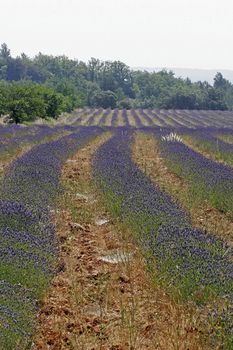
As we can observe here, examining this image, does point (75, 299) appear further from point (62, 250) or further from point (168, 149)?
point (168, 149)

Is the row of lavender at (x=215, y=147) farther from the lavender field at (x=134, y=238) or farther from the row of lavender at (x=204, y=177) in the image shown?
the lavender field at (x=134, y=238)

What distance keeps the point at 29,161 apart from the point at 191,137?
1084 cm

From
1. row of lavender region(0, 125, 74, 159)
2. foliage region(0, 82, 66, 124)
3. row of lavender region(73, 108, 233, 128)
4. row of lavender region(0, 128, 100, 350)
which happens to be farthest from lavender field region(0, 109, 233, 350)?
row of lavender region(73, 108, 233, 128)

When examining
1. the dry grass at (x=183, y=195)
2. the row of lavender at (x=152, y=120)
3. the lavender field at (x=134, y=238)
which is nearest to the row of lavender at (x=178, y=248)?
the lavender field at (x=134, y=238)

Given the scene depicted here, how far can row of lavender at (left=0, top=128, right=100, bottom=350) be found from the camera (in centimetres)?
337

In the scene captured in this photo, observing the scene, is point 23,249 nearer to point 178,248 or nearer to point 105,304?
point 105,304

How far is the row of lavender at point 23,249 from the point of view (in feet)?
11.1

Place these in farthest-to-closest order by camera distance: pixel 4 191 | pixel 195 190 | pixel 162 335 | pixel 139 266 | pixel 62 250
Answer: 1. pixel 195 190
2. pixel 4 191
3. pixel 62 250
4. pixel 139 266
5. pixel 162 335

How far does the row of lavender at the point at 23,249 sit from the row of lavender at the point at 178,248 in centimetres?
94

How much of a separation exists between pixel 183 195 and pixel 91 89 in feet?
228

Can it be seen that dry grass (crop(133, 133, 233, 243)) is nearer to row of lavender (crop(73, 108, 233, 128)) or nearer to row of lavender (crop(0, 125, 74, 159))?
row of lavender (crop(0, 125, 74, 159))

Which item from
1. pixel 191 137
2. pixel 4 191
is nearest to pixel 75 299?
pixel 4 191

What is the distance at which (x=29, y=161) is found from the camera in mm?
9617

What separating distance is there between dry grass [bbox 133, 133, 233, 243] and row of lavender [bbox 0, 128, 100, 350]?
2.00 m
